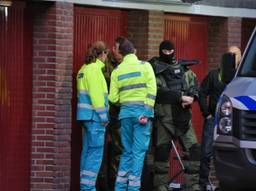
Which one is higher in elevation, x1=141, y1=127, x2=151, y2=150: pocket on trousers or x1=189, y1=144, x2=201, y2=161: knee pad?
x1=141, y1=127, x2=151, y2=150: pocket on trousers

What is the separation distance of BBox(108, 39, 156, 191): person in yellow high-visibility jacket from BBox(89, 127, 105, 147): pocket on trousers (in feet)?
1.03

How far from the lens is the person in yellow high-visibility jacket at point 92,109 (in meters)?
14.5

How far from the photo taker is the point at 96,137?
14648 mm

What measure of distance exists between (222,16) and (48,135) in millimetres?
4159

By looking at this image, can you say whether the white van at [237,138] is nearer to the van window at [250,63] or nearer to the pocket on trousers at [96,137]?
the van window at [250,63]

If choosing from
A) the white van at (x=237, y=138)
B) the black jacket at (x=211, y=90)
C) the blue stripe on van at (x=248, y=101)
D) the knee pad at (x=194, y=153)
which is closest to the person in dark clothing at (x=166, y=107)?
the knee pad at (x=194, y=153)

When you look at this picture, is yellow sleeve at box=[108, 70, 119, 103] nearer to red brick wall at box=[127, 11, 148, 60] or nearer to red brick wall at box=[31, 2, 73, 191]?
red brick wall at box=[31, 2, 73, 191]

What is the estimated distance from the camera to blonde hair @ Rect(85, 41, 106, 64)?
14734 millimetres

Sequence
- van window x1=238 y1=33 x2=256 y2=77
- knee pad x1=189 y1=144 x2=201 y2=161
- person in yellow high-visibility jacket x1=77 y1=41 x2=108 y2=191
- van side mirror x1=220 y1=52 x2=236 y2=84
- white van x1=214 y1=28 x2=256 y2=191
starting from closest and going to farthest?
white van x1=214 y1=28 x2=256 y2=191
van window x1=238 y1=33 x2=256 y2=77
van side mirror x1=220 y1=52 x2=236 y2=84
person in yellow high-visibility jacket x1=77 y1=41 x2=108 y2=191
knee pad x1=189 y1=144 x2=201 y2=161

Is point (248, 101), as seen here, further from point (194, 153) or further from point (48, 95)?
point (48, 95)

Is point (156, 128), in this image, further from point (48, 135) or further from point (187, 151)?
point (48, 135)

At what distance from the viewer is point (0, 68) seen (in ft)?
47.3

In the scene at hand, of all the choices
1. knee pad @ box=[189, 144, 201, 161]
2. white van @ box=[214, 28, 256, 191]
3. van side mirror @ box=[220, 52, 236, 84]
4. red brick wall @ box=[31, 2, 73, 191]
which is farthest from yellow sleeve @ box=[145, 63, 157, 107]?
white van @ box=[214, 28, 256, 191]

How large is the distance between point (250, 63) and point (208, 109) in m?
3.60
